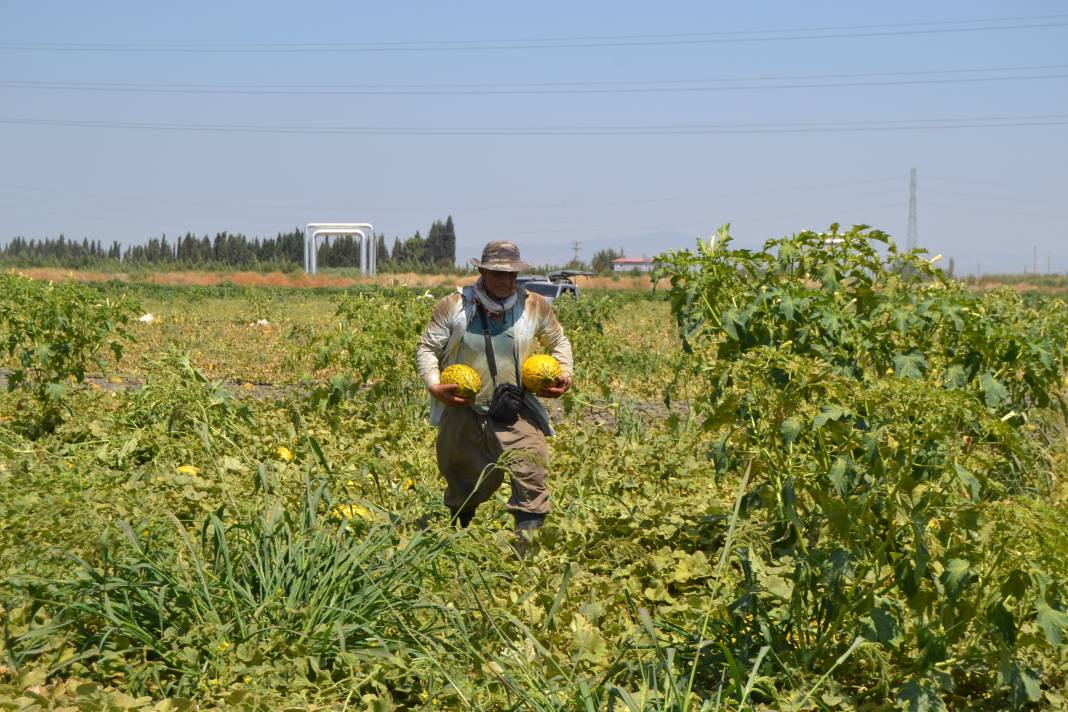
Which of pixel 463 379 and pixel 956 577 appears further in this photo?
pixel 463 379

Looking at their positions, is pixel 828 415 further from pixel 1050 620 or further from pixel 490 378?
pixel 490 378

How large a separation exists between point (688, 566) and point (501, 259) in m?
1.64

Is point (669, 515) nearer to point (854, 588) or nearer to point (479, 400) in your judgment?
point (479, 400)

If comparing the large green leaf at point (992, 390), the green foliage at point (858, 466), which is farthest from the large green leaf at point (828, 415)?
the large green leaf at point (992, 390)

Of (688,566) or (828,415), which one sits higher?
→ (828,415)

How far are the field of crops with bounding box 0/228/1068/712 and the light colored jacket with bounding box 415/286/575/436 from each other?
590 millimetres

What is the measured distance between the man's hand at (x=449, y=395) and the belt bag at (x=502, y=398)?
13cm

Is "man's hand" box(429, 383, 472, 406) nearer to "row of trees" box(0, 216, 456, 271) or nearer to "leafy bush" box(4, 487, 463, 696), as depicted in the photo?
"leafy bush" box(4, 487, 463, 696)

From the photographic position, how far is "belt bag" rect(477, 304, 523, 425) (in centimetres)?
576

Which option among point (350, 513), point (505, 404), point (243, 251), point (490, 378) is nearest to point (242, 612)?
point (350, 513)

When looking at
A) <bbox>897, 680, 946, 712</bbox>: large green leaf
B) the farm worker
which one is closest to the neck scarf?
the farm worker

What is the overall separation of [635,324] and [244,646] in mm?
20974

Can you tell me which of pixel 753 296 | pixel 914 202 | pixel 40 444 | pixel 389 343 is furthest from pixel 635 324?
pixel 914 202

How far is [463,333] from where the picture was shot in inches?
231
